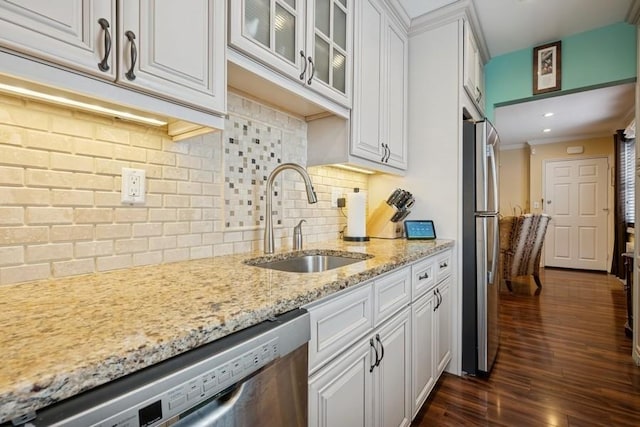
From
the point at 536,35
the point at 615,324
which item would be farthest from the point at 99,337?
the point at 615,324

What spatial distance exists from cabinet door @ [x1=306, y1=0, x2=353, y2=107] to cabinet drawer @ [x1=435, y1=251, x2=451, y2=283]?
1.09m

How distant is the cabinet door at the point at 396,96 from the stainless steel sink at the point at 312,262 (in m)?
0.79

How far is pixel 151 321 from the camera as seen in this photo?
1.86 ft

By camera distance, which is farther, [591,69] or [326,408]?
A: [591,69]

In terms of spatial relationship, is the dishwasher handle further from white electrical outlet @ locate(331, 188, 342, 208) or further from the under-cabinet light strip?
white electrical outlet @ locate(331, 188, 342, 208)

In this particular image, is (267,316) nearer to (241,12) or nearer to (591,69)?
(241,12)

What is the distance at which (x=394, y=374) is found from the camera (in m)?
1.32

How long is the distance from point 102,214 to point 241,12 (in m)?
0.82

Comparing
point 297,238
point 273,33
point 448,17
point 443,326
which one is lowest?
point 443,326

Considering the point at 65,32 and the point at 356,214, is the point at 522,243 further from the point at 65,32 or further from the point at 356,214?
the point at 65,32

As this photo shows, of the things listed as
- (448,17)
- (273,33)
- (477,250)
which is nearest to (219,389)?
(273,33)

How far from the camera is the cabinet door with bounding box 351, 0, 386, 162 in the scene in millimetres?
1722

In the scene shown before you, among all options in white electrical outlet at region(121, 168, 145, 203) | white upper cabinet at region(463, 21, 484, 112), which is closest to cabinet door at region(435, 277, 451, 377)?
white upper cabinet at region(463, 21, 484, 112)

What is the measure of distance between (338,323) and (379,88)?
153 centimetres
